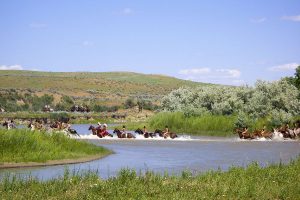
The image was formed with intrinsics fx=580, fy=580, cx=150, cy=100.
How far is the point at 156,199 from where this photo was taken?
15141 mm

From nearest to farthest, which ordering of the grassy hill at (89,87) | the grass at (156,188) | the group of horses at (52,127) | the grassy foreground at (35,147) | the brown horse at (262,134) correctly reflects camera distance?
the grass at (156,188), the grassy foreground at (35,147), the group of horses at (52,127), the brown horse at (262,134), the grassy hill at (89,87)

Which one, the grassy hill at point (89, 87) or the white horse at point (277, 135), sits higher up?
the grassy hill at point (89, 87)

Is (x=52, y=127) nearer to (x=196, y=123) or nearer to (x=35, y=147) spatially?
(x=196, y=123)

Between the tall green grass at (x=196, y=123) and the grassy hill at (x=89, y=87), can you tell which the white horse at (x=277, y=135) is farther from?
the grassy hill at (x=89, y=87)

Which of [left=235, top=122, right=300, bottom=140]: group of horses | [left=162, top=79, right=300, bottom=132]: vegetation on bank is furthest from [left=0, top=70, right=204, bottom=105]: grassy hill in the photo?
[left=235, top=122, right=300, bottom=140]: group of horses

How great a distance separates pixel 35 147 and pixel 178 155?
987cm

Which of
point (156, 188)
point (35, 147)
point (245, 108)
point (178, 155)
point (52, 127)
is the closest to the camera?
point (156, 188)

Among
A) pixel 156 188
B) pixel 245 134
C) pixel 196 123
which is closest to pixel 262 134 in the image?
pixel 245 134

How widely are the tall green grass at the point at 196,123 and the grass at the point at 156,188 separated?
34.5 metres

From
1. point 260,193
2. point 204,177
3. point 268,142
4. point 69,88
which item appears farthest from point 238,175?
point 69,88

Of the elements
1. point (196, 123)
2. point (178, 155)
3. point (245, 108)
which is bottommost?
point (178, 155)

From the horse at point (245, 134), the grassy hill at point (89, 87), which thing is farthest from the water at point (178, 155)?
the grassy hill at point (89, 87)

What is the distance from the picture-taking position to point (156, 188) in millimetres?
16797

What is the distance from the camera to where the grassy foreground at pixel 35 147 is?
26641 millimetres
